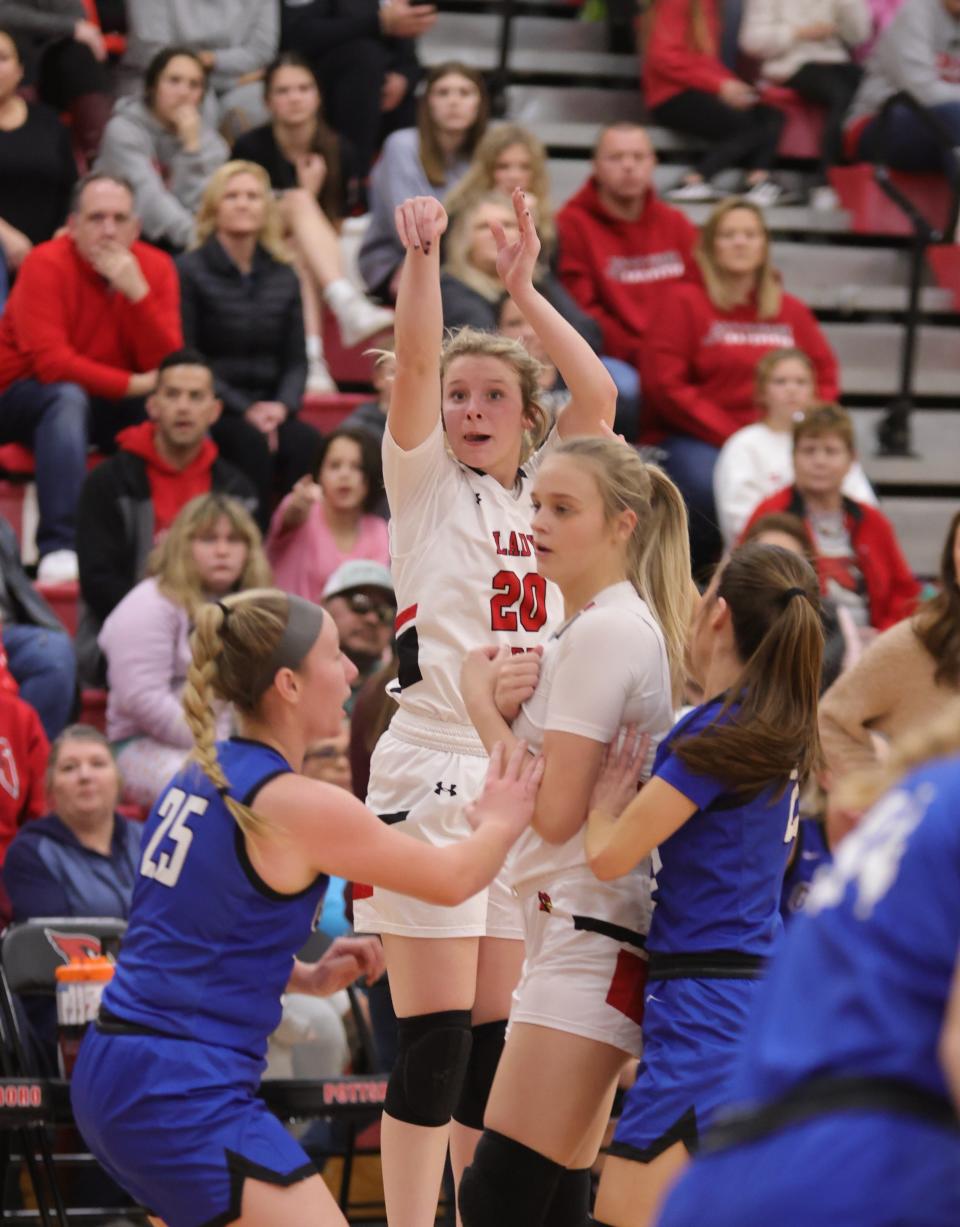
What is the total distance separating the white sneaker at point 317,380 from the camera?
26.4ft

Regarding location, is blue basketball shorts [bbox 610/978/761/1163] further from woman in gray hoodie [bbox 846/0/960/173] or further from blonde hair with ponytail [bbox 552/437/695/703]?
woman in gray hoodie [bbox 846/0/960/173]

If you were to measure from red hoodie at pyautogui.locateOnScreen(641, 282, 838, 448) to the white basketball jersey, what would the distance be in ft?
13.8

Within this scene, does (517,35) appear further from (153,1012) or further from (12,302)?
(153,1012)

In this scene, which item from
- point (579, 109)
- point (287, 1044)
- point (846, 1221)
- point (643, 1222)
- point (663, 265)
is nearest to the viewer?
point (846, 1221)

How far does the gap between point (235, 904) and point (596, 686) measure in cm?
69

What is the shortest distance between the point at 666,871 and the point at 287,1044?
8.15 ft

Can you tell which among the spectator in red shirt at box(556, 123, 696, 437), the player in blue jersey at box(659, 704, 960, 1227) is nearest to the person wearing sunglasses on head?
the spectator in red shirt at box(556, 123, 696, 437)

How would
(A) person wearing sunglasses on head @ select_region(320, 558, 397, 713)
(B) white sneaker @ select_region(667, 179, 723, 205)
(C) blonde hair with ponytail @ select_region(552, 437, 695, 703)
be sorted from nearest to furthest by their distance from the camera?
(C) blonde hair with ponytail @ select_region(552, 437, 695, 703) < (A) person wearing sunglasses on head @ select_region(320, 558, 397, 713) < (B) white sneaker @ select_region(667, 179, 723, 205)

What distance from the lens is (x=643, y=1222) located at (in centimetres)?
312

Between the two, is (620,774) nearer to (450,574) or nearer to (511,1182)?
(511,1182)

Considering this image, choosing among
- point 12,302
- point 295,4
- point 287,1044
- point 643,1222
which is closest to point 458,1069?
point 643,1222

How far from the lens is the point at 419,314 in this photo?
3.71m

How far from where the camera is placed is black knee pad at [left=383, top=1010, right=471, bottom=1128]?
148 inches

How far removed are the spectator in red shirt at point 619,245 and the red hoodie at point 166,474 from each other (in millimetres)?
1903
